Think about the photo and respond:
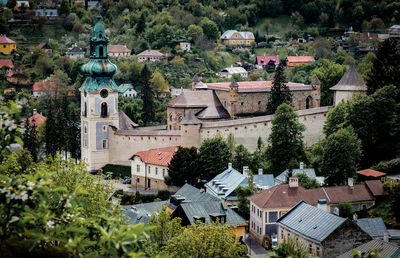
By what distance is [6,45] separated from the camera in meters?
104

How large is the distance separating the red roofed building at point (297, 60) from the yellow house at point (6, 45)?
4144cm

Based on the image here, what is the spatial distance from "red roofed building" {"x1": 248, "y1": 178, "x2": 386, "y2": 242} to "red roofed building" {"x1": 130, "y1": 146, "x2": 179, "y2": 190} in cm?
1196

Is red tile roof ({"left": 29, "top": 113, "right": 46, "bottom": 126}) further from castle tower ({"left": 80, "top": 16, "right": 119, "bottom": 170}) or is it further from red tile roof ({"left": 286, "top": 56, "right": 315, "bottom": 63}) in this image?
red tile roof ({"left": 286, "top": 56, "right": 315, "bottom": 63})

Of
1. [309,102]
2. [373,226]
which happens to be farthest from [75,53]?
[373,226]

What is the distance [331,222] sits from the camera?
30578 mm

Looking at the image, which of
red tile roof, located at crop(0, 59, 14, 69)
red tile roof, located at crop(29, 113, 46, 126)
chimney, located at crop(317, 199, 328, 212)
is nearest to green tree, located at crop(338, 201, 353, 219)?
chimney, located at crop(317, 199, 328, 212)

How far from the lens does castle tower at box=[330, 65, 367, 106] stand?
175 feet

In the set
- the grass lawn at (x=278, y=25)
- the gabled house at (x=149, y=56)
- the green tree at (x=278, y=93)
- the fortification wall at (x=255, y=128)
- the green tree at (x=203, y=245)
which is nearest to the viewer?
the green tree at (x=203, y=245)

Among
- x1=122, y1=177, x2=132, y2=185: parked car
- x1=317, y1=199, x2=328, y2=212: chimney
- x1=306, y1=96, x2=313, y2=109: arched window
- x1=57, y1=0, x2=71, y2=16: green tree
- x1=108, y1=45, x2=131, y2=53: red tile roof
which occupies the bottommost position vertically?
x1=122, y1=177, x2=132, y2=185: parked car

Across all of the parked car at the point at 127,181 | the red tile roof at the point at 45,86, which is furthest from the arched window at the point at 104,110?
the red tile roof at the point at 45,86

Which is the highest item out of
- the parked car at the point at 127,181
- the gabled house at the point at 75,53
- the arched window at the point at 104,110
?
the gabled house at the point at 75,53

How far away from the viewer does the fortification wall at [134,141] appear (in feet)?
171

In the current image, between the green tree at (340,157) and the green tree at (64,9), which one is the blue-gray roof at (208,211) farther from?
the green tree at (64,9)

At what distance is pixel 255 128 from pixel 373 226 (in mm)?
20088
